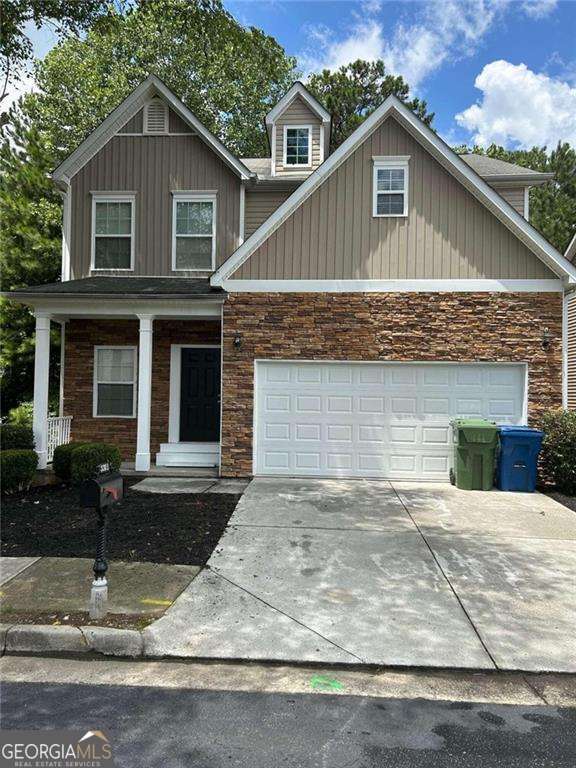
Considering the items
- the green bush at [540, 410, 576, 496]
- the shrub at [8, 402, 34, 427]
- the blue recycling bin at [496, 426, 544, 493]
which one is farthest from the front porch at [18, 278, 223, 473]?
the shrub at [8, 402, 34, 427]

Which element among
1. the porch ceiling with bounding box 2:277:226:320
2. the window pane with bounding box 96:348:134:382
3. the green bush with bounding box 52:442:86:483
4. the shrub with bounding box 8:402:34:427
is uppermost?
the porch ceiling with bounding box 2:277:226:320

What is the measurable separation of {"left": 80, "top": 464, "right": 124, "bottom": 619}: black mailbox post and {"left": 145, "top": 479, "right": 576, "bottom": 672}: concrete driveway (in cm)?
54

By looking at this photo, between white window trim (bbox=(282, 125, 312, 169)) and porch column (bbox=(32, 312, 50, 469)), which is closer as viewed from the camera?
porch column (bbox=(32, 312, 50, 469))

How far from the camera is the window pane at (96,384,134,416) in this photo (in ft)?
35.3

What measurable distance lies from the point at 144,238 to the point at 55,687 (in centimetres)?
958

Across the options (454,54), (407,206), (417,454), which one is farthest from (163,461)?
(454,54)

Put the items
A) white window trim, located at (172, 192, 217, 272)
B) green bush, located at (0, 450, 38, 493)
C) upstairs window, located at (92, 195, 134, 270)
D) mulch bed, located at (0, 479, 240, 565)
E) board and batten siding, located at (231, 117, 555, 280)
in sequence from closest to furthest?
mulch bed, located at (0, 479, 240, 565), green bush, located at (0, 450, 38, 493), board and batten siding, located at (231, 117, 555, 280), white window trim, located at (172, 192, 217, 272), upstairs window, located at (92, 195, 134, 270)

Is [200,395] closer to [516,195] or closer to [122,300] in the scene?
[122,300]

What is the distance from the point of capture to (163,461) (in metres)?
10.3

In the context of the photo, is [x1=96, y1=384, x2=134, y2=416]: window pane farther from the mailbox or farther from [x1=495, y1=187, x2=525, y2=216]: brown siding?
[x1=495, y1=187, x2=525, y2=216]: brown siding

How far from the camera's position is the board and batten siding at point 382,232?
9148mm

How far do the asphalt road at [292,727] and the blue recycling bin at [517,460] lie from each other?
5851mm

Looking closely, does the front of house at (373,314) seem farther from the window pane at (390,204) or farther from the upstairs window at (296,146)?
the upstairs window at (296,146)

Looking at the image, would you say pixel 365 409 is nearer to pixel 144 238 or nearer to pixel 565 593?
pixel 565 593
